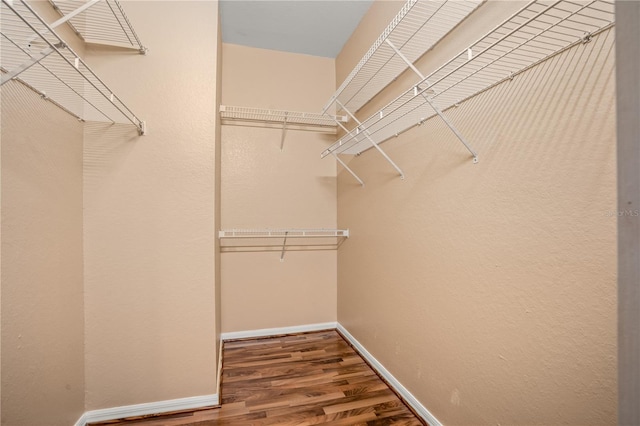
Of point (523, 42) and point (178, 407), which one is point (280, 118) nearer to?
point (523, 42)

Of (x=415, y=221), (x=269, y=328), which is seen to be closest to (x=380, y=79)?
(x=415, y=221)

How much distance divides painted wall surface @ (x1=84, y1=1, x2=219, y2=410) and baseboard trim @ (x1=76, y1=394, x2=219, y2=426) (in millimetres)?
28

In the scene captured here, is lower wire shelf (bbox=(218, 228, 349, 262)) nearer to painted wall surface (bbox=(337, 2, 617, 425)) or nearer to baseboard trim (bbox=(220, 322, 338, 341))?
baseboard trim (bbox=(220, 322, 338, 341))

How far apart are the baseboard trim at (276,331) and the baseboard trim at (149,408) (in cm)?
71

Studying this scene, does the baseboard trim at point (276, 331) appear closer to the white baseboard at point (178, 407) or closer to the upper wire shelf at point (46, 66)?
the white baseboard at point (178, 407)

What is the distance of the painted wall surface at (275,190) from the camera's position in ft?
7.64

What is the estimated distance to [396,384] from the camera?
1639mm

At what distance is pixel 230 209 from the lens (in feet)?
7.59

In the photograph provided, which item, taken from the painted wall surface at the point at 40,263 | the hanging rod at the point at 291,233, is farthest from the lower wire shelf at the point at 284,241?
the painted wall surface at the point at 40,263

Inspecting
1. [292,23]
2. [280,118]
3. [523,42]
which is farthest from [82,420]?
[292,23]

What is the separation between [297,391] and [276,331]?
2.63 feet

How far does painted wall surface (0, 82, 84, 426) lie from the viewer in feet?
3.06

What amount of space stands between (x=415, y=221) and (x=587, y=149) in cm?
79

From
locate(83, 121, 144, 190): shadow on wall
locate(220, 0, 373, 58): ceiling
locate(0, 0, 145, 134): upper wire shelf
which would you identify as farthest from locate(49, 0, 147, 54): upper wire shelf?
locate(220, 0, 373, 58): ceiling
